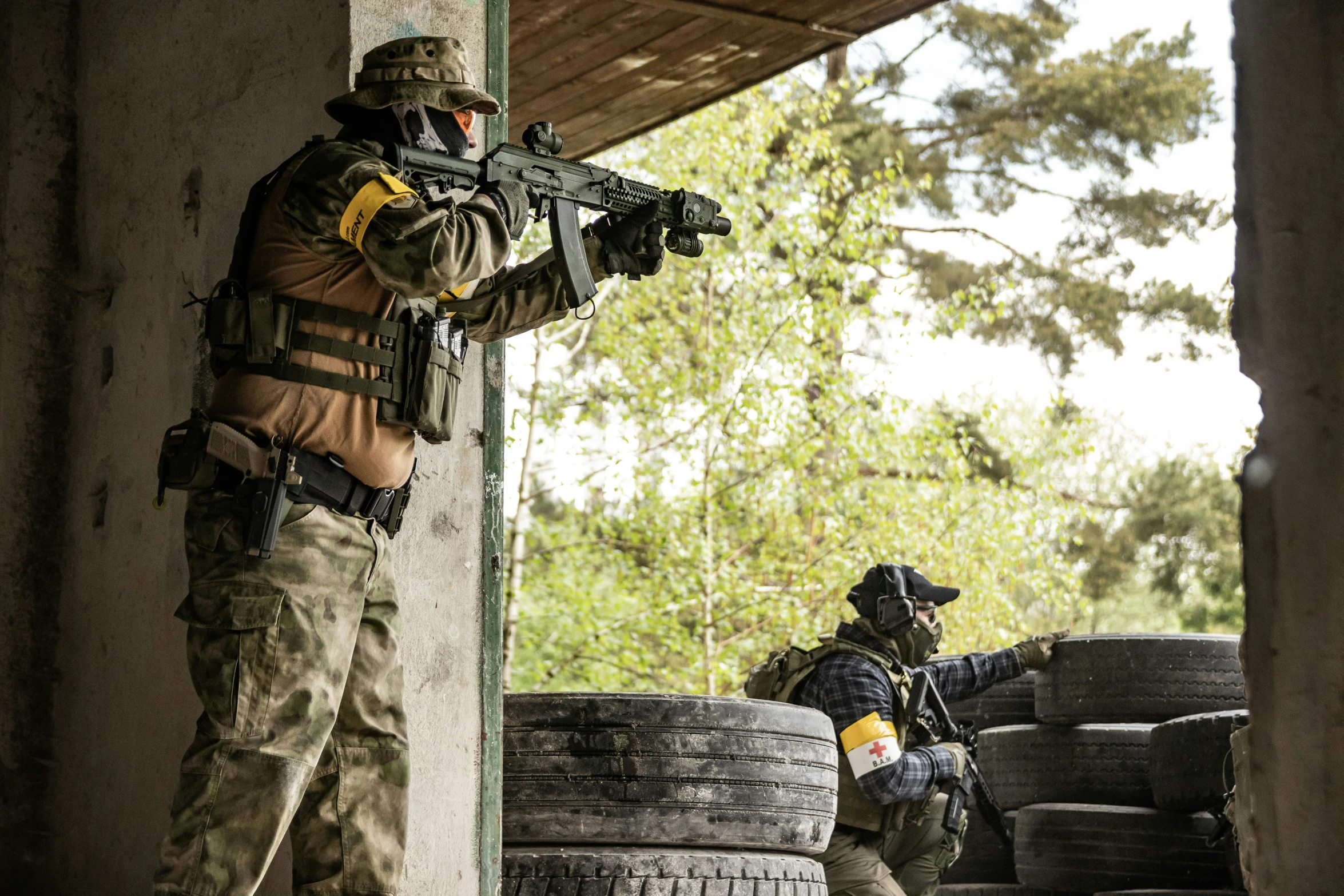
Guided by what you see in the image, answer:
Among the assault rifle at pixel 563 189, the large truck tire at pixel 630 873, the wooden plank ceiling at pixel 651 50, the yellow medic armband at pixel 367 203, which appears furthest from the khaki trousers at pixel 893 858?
the yellow medic armband at pixel 367 203

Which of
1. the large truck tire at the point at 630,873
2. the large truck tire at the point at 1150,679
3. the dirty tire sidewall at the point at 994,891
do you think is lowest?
the dirty tire sidewall at the point at 994,891

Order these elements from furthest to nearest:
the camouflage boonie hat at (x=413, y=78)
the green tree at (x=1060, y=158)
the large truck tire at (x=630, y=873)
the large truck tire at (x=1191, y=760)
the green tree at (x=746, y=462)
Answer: the green tree at (x=1060, y=158), the green tree at (x=746, y=462), the large truck tire at (x=1191, y=760), the large truck tire at (x=630, y=873), the camouflage boonie hat at (x=413, y=78)

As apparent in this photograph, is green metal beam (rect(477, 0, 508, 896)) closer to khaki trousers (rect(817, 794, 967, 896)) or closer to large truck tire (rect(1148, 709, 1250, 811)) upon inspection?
khaki trousers (rect(817, 794, 967, 896))

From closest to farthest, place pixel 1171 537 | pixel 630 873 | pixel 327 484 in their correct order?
pixel 327 484 → pixel 630 873 → pixel 1171 537

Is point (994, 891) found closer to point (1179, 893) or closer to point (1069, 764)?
point (1069, 764)

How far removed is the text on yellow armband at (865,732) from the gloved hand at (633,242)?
2.43m

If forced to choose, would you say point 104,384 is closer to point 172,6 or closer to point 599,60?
point 172,6

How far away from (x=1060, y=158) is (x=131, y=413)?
18114mm

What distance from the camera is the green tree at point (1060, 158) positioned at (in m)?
19.9

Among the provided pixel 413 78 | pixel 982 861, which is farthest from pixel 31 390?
pixel 982 861

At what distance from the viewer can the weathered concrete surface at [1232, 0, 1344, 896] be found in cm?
170

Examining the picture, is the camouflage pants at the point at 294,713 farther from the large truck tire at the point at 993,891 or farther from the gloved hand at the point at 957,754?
the large truck tire at the point at 993,891

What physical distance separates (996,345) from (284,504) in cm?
1853

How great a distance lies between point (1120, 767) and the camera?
5.98m
